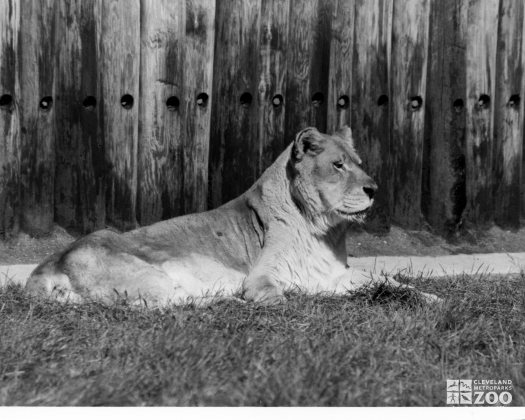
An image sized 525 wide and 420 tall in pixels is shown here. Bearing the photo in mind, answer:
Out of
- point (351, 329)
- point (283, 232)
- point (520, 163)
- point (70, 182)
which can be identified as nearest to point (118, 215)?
point (70, 182)

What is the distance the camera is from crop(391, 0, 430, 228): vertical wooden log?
7.80 meters

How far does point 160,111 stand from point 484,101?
8.76 feet

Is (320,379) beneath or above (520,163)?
beneath

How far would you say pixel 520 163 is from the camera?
8188 mm

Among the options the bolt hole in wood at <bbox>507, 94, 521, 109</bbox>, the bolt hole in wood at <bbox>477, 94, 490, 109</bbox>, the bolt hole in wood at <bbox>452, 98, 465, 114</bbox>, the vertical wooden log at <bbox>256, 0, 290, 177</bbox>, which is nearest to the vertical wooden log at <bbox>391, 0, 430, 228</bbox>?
the bolt hole in wood at <bbox>452, 98, 465, 114</bbox>

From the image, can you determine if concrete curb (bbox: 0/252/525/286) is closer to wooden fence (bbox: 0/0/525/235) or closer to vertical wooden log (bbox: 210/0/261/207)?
wooden fence (bbox: 0/0/525/235)

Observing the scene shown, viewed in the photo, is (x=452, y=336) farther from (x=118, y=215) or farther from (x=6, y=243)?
(x=6, y=243)

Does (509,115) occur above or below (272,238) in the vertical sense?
above

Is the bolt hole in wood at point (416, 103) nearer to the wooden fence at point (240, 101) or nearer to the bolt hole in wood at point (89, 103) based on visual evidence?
the wooden fence at point (240, 101)

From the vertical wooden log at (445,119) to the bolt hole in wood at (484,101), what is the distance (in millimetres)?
169

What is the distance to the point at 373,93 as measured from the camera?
305 inches

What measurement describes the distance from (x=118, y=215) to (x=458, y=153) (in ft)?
9.07

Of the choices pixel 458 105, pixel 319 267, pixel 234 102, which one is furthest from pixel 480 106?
pixel 319 267

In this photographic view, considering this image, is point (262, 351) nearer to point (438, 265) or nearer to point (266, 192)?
point (266, 192)
